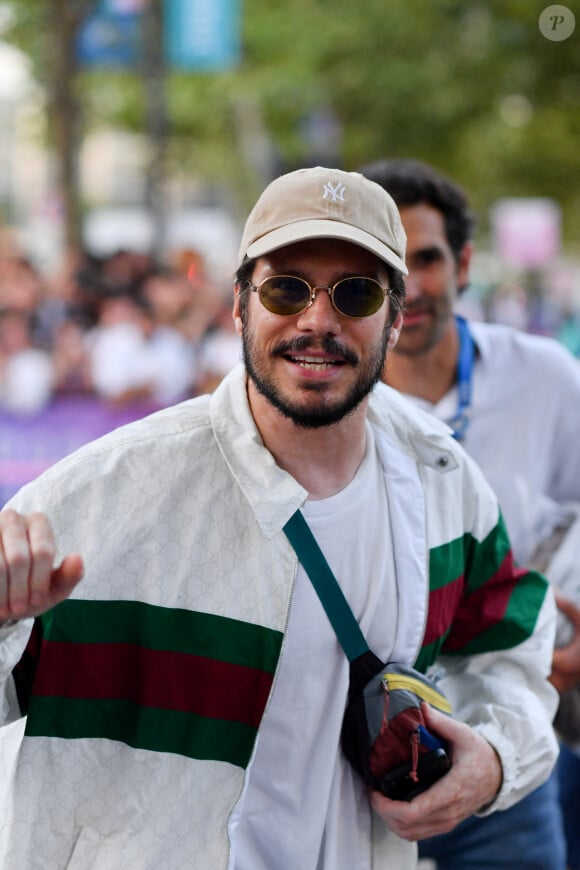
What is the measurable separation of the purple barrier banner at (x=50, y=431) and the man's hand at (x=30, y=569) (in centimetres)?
607

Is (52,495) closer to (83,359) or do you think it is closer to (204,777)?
(204,777)

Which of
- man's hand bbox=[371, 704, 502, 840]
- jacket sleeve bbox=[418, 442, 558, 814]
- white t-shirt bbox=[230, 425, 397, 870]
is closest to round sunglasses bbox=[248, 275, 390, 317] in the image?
white t-shirt bbox=[230, 425, 397, 870]

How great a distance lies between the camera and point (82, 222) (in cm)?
1542

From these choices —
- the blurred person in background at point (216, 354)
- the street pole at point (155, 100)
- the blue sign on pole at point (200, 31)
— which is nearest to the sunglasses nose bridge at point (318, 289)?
the blurred person in background at point (216, 354)

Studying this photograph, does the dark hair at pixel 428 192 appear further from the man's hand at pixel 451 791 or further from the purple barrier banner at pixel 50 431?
the purple barrier banner at pixel 50 431

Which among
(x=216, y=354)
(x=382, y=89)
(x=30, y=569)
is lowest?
(x=216, y=354)

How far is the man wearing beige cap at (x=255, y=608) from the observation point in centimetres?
235

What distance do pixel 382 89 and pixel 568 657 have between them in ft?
66.6

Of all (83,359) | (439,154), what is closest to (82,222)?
(83,359)

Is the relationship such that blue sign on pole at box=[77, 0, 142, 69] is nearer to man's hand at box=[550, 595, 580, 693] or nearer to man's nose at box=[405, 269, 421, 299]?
man's nose at box=[405, 269, 421, 299]

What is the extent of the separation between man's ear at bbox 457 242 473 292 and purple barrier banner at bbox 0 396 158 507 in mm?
4469

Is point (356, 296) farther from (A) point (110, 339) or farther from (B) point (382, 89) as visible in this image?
(B) point (382, 89)

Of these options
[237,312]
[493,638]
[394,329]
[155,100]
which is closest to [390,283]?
[394,329]

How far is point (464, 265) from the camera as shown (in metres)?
4.21
